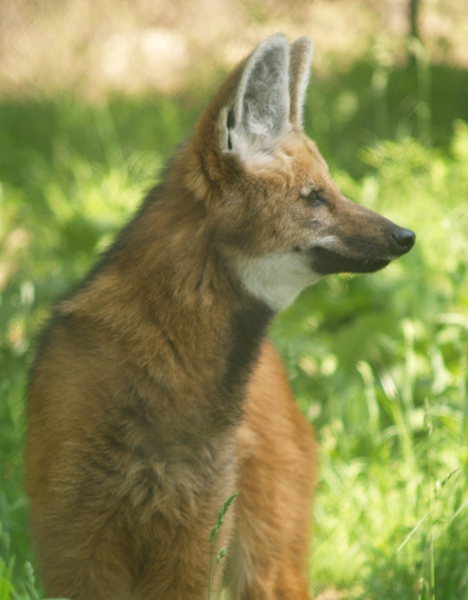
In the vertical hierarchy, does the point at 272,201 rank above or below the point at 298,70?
below

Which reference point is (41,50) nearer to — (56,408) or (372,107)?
(372,107)

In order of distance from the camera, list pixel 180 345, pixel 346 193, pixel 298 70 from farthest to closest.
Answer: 1. pixel 346 193
2. pixel 298 70
3. pixel 180 345

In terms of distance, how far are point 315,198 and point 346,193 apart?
249 centimetres

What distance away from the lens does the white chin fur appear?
2.16 m

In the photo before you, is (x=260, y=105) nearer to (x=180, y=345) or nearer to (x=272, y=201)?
(x=272, y=201)

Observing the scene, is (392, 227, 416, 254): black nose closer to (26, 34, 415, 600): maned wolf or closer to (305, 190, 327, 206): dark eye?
(26, 34, 415, 600): maned wolf

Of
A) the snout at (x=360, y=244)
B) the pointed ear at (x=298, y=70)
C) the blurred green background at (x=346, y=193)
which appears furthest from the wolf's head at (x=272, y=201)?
the blurred green background at (x=346, y=193)

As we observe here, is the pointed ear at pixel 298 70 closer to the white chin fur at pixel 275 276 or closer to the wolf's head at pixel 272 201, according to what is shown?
the wolf's head at pixel 272 201

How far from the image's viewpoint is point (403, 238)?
2.18m

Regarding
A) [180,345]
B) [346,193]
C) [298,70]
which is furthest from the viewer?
[346,193]

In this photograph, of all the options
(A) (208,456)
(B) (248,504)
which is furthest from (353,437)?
(A) (208,456)

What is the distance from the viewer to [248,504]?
2.46 metres

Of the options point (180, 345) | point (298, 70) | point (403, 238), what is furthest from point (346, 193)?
point (180, 345)

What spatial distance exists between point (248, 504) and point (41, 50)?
18.2 feet
